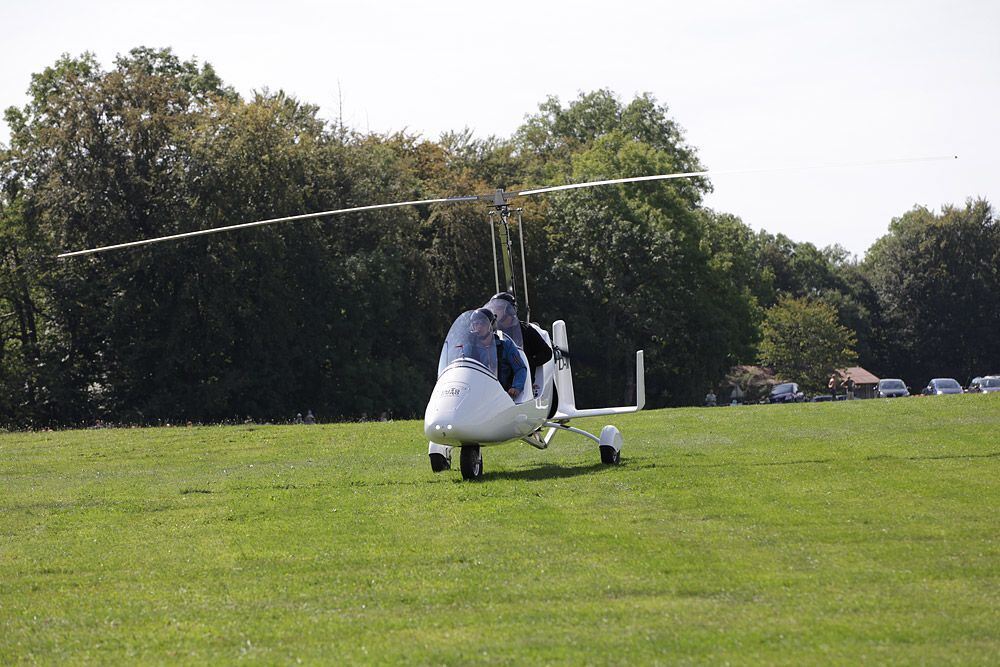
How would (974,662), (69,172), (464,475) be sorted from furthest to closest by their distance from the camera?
(69,172) < (464,475) < (974,662)

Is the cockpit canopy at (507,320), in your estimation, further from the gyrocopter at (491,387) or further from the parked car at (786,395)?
the parked car at (786,395)

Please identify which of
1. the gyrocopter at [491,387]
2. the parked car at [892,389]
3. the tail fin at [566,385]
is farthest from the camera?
the parked car at [892,389]

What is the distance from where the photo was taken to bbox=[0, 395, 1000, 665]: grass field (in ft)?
29.2

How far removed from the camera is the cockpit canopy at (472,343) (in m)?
18.7

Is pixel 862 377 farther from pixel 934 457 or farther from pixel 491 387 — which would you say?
pixel 491 387

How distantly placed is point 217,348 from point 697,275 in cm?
2764

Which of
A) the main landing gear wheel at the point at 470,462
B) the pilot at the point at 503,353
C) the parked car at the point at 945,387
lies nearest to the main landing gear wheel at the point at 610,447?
the pilot at the point at 503,353

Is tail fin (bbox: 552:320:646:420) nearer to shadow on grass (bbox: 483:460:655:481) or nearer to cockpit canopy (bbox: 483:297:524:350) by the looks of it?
shadow on grass (bbox: 483:460:655:481)

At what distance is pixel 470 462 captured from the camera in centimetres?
1855

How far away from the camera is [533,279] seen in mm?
67750

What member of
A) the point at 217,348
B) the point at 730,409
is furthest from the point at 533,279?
the point at 730,409

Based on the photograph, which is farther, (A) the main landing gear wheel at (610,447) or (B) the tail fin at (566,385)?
(B) the tail fin at (566,385)

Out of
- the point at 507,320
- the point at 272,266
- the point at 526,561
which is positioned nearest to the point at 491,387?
the point at 507,320

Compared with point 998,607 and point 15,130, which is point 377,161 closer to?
point 15,130
